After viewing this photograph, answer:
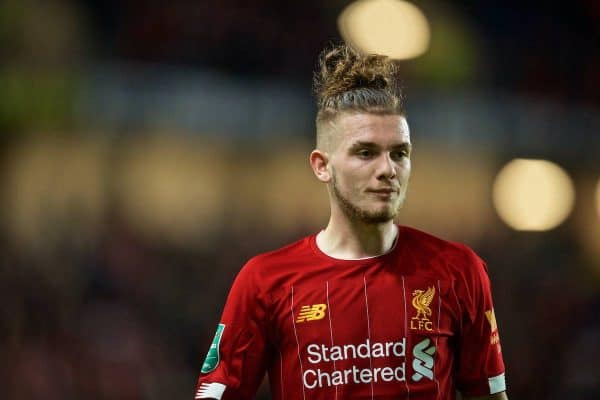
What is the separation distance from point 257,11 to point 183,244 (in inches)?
83.4

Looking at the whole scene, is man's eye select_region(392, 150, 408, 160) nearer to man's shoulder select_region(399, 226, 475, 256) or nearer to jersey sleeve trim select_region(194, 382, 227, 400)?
man's shoulder select_region(399, 226, 475, 256)

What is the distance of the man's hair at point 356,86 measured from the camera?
2.60 meters

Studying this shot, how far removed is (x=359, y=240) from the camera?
102 inches

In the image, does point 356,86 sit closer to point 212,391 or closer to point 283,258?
point 283,258

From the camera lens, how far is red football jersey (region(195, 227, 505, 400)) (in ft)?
8.00

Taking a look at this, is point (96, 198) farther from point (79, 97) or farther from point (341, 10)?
point (341, 10)

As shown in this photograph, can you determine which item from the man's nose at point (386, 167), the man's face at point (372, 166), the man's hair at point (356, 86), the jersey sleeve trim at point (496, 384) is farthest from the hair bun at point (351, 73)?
the jersey sleeve trim at point (496, 384)

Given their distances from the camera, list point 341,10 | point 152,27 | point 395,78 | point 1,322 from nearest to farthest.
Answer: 1. point 395,78
2. point 1,322
3. point 152,27
4. point 341,10

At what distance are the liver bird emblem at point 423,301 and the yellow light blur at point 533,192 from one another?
481 cm

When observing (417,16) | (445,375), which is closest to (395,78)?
(445,375)

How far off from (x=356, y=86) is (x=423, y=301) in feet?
2.26

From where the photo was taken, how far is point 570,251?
6.94 m

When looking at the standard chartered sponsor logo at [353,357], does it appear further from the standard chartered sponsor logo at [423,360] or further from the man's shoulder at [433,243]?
the man's shoulder at [433,243]

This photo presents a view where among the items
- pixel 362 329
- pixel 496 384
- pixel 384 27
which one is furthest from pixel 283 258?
pixel 384 27
